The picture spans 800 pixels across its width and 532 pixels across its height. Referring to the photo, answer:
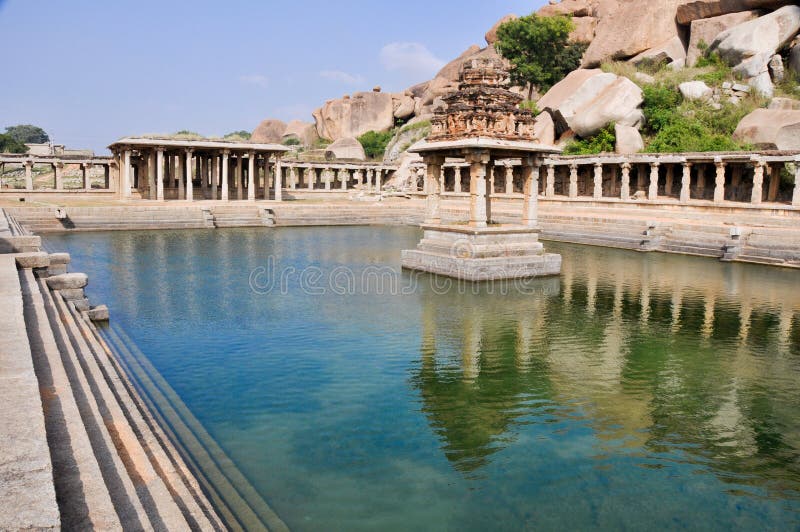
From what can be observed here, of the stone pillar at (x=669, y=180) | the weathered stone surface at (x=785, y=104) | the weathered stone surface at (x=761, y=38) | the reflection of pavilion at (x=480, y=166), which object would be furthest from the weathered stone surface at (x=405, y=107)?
the reflection of pavilion at (x=480, y=166)

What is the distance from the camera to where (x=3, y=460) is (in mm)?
3998

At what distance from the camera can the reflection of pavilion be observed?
62.6ft

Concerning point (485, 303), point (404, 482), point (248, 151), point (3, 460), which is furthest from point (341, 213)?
point (3, 460)

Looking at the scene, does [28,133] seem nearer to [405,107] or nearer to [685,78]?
[405,107]

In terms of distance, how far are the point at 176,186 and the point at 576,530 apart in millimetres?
44752

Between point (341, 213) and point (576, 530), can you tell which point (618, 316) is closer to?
point (576, 530)

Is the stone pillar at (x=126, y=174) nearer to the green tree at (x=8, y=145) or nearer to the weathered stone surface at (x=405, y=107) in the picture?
the weathered stone surface at (x=405, y=107)

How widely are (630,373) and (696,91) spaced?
3861cm

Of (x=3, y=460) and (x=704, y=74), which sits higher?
(x=704, y=74)

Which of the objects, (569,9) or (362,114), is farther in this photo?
(362,114)

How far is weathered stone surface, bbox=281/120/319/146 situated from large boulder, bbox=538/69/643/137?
38.6 metres

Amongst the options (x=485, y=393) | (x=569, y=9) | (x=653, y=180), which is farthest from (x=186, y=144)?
(x=569, y=9)

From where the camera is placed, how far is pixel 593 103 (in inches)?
1764

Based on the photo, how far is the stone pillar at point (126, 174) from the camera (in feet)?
129
